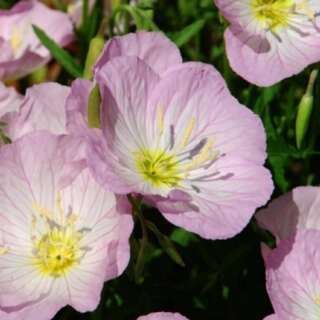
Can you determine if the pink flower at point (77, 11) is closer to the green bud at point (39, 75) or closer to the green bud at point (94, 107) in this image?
the green bud at point (39, 75)

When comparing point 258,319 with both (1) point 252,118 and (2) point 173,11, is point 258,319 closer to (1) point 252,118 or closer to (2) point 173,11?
(1) point 252,118

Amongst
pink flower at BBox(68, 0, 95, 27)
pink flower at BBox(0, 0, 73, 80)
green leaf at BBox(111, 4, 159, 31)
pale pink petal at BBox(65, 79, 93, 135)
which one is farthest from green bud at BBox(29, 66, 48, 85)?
pale pink petal at BBox(65, 79, 93, 135)

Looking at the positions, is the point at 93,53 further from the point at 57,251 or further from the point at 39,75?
the point at 39,75

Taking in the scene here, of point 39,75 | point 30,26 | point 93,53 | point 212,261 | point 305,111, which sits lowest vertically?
point 39,75

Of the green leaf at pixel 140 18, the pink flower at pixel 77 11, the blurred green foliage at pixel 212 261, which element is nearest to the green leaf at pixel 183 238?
the blurred green foliage at pixel 212 261

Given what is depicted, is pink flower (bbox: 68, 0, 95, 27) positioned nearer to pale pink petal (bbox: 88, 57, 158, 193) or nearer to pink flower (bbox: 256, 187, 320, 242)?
pale pink petal (bbox: 88, 57, 158, 193)

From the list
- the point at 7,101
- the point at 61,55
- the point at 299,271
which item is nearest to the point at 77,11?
the point at 61,55
